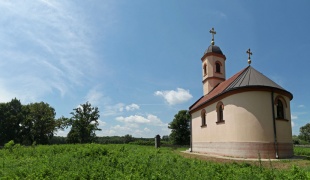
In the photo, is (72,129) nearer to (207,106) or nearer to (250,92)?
(207,106)

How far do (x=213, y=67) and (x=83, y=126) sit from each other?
1116 inches

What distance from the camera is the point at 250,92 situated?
53.0ft

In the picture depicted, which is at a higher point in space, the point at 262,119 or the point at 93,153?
the point at 262,119

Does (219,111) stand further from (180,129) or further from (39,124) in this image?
(39,124)

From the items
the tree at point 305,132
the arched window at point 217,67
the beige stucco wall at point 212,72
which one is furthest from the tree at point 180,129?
the tree at point 305,132

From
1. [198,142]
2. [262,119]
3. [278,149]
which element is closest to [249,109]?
[262,119]

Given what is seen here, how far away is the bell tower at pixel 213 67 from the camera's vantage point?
26.0m

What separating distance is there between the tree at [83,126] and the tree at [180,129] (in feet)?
53.8

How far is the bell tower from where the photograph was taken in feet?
85.4

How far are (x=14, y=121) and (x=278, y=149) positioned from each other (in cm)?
4819

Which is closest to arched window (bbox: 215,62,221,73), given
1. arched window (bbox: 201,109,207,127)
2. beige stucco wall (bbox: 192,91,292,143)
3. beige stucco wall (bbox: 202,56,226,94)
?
→ beige stucco wall (bbox: 202,56,226,94)

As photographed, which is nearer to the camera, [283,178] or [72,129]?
[283,178]

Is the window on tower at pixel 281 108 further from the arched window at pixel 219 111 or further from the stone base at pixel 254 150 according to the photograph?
the arched window at pixel 219 111

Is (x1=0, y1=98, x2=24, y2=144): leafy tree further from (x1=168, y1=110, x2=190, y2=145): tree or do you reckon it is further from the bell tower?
the bell tower
